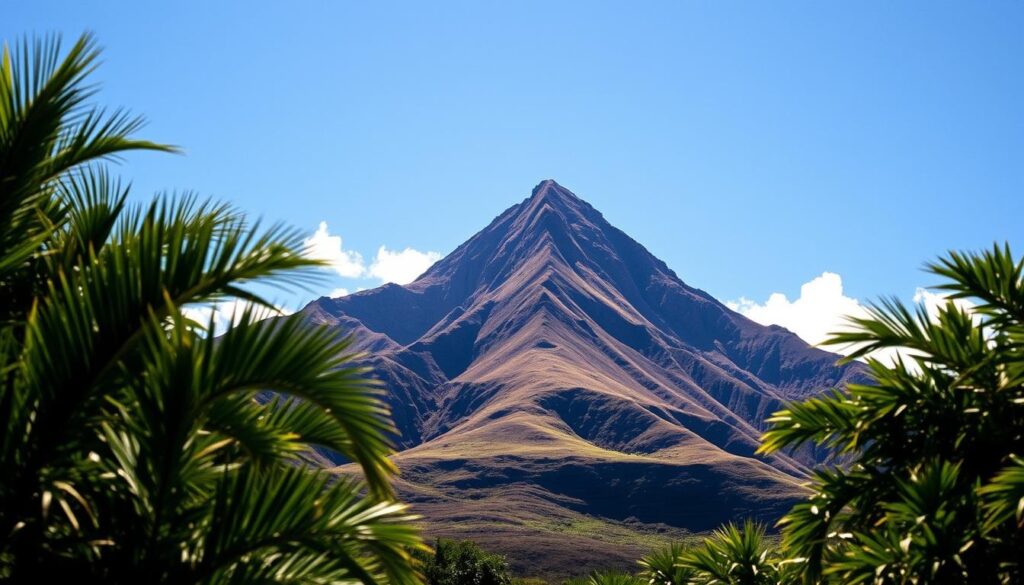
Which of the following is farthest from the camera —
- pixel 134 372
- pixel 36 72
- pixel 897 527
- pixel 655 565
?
pixel 655 565

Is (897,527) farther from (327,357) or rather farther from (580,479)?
(580,479)

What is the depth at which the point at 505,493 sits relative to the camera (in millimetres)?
183750

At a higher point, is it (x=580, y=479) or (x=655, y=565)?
(x=580, y=479)

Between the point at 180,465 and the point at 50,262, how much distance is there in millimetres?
1342

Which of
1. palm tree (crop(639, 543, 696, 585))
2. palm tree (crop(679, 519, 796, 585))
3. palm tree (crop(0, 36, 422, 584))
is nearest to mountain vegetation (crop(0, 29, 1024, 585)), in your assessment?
palm tree (crop(0, 36, 422, 584))

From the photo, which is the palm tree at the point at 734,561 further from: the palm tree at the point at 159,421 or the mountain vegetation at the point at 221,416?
the palm tree at the point at 159,421

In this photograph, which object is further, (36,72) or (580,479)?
(580,479)

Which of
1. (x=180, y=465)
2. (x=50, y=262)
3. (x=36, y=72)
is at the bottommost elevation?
(x=180, y=465)

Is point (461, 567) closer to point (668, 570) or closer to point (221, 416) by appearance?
point (668, 570)

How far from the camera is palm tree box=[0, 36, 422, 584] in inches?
129

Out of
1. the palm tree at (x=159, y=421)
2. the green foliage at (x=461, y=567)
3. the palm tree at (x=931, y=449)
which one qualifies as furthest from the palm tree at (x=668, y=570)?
the green foliage at (x=461, y=567)

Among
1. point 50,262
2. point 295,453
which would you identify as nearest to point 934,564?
point 295,453

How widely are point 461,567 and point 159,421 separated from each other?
101 ft

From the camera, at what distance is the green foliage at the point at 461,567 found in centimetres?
3173
